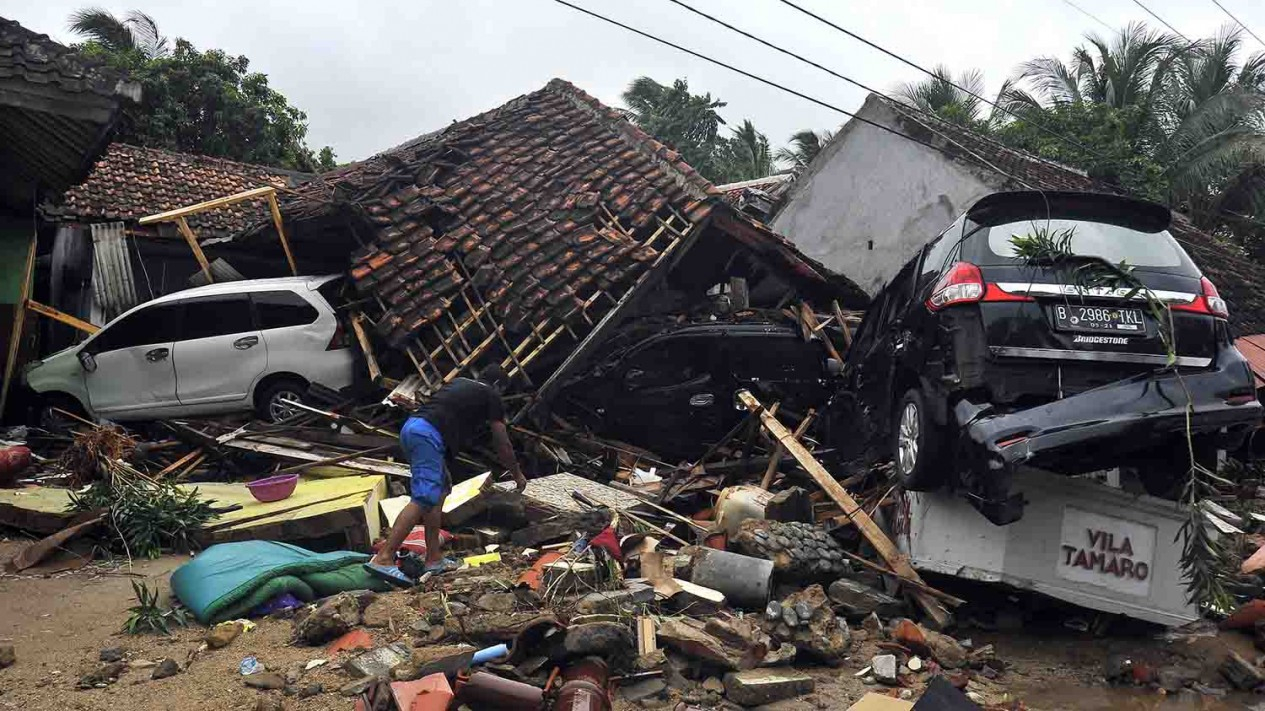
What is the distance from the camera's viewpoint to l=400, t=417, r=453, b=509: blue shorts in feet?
20.3

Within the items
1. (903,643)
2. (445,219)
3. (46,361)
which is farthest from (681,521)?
(46,361)

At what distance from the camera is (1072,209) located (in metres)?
5.41

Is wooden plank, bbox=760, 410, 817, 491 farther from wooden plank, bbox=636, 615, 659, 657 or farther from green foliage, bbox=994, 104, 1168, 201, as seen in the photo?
green foliage, bbox=994, 104, 1168, 201

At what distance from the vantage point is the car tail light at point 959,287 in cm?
512

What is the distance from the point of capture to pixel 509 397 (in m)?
9.80

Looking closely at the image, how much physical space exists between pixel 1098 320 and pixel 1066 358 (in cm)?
29

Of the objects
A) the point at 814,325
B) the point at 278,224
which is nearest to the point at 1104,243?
the point at 814,325

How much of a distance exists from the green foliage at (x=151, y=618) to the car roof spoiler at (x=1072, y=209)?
5.15m

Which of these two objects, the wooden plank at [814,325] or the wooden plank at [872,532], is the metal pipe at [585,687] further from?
the wooden plank at [814,325]

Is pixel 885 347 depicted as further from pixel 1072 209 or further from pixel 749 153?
pixel 749 153

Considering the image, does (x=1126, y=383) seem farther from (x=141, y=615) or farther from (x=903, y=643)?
(x=141, y=615)

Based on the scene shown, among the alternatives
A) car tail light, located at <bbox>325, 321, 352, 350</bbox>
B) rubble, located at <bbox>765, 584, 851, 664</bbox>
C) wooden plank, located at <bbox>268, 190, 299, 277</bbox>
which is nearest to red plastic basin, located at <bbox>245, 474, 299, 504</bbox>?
car tail light, located at <bbox>325, 321, 352, 350</bbox>

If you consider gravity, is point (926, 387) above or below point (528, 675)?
above

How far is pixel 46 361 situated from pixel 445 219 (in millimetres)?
5082
